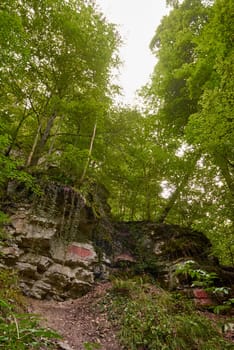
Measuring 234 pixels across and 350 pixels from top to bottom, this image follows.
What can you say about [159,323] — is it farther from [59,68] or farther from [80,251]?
[59,68]

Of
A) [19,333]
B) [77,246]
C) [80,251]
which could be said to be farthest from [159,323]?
[19,333]

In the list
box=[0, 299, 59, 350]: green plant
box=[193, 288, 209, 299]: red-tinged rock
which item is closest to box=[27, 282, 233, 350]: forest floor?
box=[193, 288, 209, 299]: red-tinged rock

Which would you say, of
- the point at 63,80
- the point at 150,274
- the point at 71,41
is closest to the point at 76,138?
the point at 63,80

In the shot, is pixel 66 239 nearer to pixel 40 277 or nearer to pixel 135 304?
pixel 40 277

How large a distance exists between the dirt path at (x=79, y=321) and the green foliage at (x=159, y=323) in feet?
0.85

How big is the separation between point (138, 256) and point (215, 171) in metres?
4.91

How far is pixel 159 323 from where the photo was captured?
4781 millimetres

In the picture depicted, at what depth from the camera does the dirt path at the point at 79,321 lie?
4.43 meters

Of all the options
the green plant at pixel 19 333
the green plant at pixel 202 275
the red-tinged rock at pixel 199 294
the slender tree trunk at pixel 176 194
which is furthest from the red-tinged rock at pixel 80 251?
the green plant at pixel 19 333

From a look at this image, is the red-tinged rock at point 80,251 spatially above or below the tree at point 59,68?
below

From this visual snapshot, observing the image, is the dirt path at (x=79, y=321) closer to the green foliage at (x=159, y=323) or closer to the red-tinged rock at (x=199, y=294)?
the green foliage at (x=159, y=323)

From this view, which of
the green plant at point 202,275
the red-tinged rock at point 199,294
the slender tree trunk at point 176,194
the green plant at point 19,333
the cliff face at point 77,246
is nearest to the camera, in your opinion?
the green plant at point 19,333

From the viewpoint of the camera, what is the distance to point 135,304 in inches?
215

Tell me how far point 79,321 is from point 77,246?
7.78 feet
